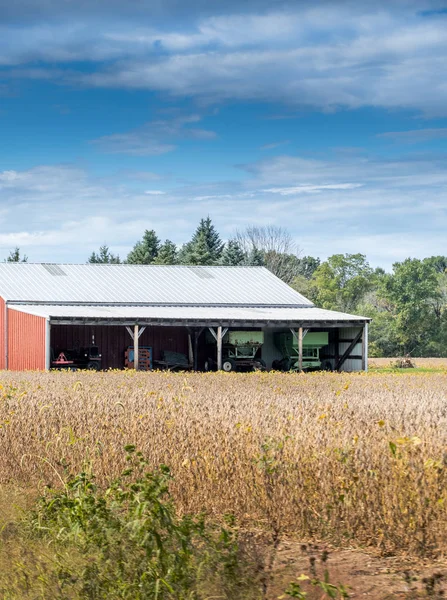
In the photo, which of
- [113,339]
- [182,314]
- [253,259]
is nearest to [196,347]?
[182,314]

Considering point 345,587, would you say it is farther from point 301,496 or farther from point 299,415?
point 299,415

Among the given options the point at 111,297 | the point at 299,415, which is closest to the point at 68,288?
the point at 111,297

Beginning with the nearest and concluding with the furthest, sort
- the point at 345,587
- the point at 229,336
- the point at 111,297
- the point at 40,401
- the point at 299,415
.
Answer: the point at 345,587
the point at 299,415
the point at 40,401
the point at 229,336
the point at 111,297

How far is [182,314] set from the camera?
119 feet

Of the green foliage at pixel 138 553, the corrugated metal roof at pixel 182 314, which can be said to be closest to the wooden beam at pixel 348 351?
the corrugated metal roof at pixel 182 314

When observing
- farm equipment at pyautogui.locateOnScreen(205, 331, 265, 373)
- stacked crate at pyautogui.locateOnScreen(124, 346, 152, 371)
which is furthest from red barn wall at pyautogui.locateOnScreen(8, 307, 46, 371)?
farm equipment at pyautogui.locateOnScreen(205, 331, 265, 373)

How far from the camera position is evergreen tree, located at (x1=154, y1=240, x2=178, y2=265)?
75.6 m

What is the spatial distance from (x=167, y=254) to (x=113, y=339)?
38833mm

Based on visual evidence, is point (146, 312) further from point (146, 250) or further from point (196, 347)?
point (146, 250)

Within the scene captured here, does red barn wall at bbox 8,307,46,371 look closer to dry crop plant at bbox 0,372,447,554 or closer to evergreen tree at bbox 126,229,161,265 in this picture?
dry crop plant at bbox 0,372,447,554

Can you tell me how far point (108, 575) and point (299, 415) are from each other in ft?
12.6

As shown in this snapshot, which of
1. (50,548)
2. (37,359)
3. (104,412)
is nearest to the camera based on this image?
(50,548)

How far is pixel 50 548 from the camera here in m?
6.29

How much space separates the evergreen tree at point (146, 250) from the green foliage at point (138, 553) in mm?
73205
